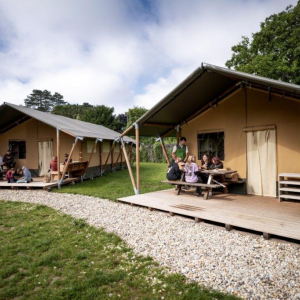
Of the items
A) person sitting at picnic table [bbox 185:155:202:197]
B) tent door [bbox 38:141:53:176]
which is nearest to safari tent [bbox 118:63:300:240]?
person sitting at picnic table [bbox 185:155:202:197]

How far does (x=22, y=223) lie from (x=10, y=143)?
928 cm

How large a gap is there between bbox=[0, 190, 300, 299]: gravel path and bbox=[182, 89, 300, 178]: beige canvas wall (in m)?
3.23

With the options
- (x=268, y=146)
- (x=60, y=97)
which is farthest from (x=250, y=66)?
(x=60, y=97)

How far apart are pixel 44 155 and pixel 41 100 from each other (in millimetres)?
51373

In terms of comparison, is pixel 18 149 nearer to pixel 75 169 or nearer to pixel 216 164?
pixel 75 169

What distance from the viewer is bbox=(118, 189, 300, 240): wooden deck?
4.06m

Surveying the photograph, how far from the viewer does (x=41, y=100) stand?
189ft

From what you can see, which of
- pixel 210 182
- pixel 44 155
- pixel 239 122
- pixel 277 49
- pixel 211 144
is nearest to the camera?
pixel 210 182

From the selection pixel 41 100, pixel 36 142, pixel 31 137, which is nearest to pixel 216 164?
pixel 36 142

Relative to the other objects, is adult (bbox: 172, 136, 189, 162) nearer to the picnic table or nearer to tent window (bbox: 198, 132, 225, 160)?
tent window (bbox: 198, 132, 225, 160)

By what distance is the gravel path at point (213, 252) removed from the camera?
2629mm

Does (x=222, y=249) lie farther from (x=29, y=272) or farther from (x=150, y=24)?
(x=150, y=24)

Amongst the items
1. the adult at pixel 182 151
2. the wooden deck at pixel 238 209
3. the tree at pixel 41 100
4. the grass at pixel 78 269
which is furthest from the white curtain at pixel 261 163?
the tree at pixel 41 100

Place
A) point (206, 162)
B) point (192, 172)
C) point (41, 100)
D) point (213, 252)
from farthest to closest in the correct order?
point (41, 100) → point (206, 162) → point (192, 172) → point (213, 252)
